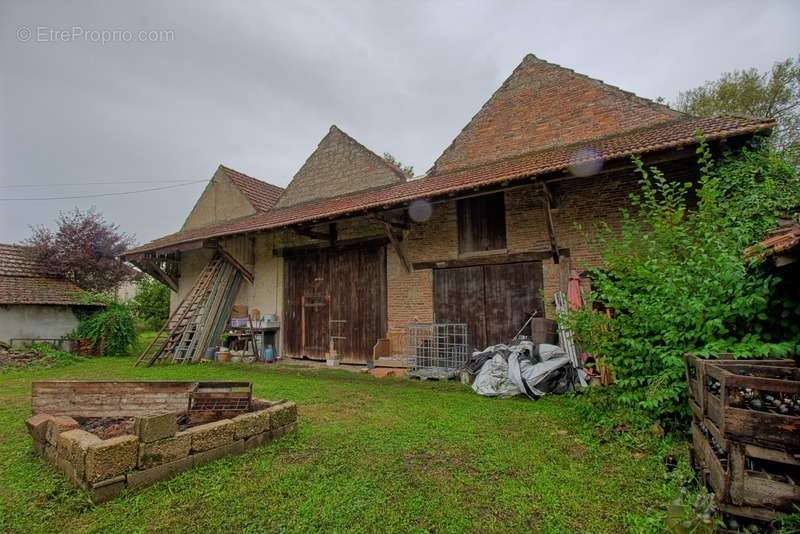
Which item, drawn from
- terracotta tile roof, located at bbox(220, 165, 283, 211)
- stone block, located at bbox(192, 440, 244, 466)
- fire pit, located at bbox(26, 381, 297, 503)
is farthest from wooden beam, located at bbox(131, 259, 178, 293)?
stone block, located at bbox(192, 440, 244, 466)

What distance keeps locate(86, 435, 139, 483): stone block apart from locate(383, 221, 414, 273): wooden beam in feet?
19.2

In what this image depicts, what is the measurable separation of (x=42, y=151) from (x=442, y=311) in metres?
15.1

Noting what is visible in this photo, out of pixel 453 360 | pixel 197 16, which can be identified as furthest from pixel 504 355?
pixel 197 16

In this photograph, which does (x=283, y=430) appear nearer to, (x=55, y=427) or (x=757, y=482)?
(x=55, y=427)

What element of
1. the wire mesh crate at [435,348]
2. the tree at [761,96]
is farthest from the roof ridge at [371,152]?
the tree at [761,96]

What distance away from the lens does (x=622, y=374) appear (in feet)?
11.7

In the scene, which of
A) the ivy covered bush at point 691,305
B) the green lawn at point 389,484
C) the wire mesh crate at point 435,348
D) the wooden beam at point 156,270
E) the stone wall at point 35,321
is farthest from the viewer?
the wooden beam at point 156,270

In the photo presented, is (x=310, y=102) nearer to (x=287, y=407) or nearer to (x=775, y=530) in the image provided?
(x=287, y=407)

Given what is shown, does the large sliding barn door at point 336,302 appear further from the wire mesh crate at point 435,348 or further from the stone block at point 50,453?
the stone block at point 50,453

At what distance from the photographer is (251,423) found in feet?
10.3

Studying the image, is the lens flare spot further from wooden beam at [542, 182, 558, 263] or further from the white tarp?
the white tarp

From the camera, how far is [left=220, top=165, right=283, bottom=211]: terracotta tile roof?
13309 millimetres

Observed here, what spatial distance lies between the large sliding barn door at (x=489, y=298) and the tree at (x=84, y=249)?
12571 mm

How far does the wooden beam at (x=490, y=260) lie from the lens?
6855 mm
